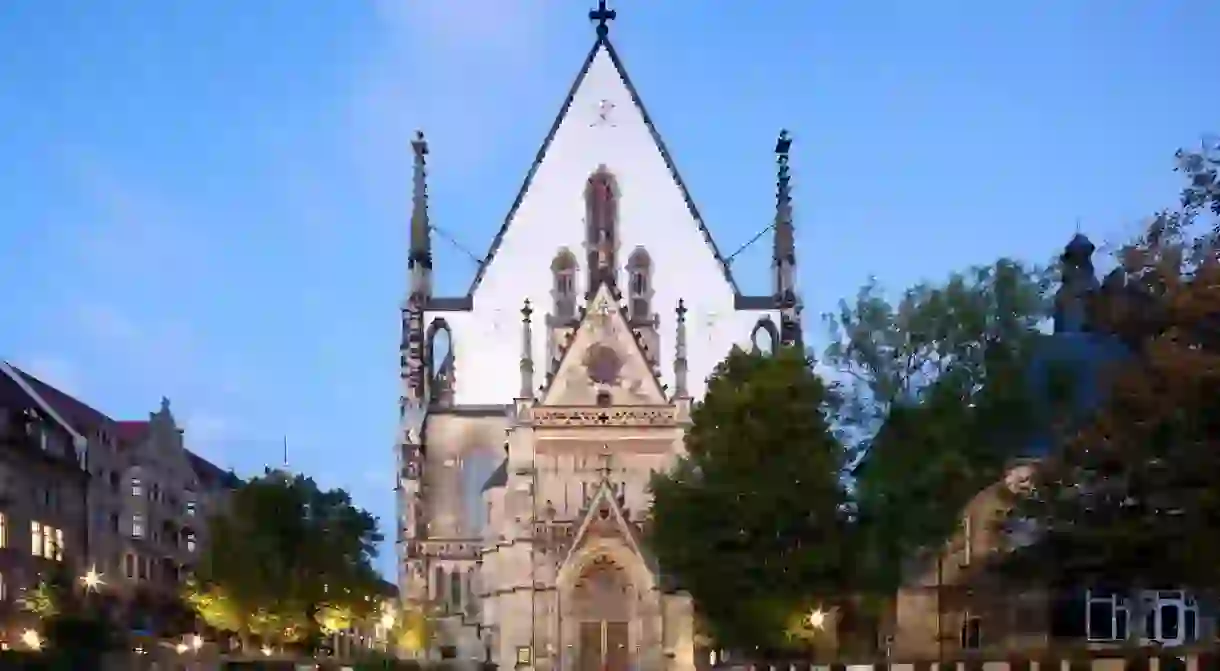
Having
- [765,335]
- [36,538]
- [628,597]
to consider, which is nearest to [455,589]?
[628,597]

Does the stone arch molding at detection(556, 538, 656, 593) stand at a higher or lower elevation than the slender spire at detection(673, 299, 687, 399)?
lower

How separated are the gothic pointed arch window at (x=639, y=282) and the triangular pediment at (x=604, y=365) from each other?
12.3 ft

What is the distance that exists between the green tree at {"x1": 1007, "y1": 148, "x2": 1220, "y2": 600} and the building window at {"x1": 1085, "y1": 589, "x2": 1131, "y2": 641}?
1348cm

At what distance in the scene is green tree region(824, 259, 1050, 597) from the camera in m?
38.0

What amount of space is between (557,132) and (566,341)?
9938 mm

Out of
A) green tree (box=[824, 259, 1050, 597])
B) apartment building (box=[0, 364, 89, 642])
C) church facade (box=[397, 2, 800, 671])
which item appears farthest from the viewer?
apartment building (box=[0, 364, 89, 642])

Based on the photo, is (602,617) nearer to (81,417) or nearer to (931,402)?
(931,402)

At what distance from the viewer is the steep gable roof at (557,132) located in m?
63.9

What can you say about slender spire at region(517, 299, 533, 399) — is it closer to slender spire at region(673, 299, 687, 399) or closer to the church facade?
the church facade

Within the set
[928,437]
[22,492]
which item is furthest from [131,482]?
[928,437]

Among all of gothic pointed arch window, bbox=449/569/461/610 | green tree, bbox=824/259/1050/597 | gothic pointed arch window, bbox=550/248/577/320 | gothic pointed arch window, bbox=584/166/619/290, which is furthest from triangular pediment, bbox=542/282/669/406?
green tree, bbox=824/259/1050/597

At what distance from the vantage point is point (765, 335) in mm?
63750

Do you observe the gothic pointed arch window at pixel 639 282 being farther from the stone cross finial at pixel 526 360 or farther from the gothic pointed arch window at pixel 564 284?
the stone cross finial at pixel 526 360

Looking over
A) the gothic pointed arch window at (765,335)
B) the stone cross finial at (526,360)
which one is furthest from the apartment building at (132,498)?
the gothic pointed arch window at (765,335)
